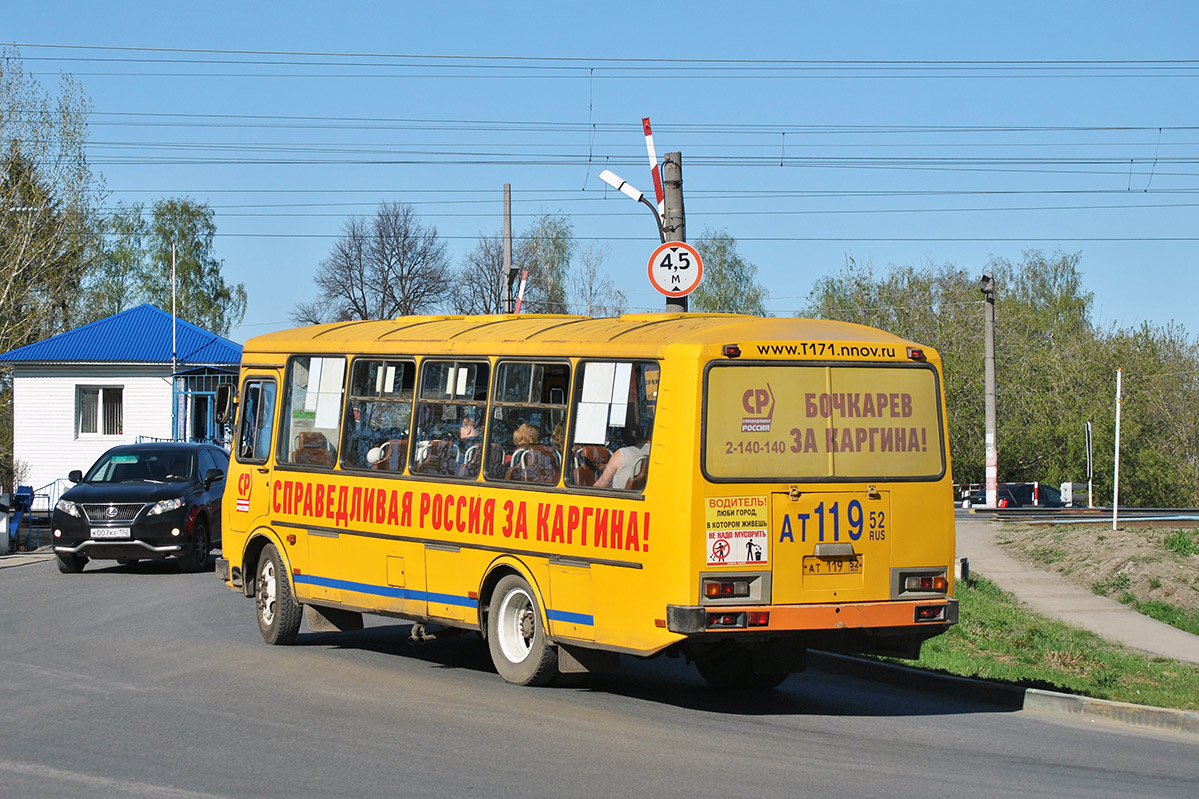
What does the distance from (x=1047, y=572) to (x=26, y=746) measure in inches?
701

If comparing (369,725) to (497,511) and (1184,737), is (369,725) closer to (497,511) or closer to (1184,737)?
(497,511)

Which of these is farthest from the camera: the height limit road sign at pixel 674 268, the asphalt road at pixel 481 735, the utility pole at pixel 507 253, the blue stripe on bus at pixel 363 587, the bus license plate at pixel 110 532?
the utility pole at pixel 507 253

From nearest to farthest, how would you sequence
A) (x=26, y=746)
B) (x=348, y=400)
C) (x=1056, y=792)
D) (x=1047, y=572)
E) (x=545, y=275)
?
(x=1056, y=792), (x=26, y=746), (x=348, y=400), (x=1047, y=572), (x=545, y=275)

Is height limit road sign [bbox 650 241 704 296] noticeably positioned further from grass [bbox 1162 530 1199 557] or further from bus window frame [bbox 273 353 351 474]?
grass [bbox 1162 530 1199 557]

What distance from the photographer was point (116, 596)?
58.0 ft

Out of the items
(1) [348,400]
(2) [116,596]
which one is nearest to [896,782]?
(1) [348,400]

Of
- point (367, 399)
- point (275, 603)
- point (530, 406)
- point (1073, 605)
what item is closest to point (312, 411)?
point (367, 399)

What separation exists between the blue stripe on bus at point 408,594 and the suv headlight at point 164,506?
8.16m

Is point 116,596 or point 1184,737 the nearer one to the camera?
point 1184,737

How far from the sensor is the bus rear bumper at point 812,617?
9359 millimetres

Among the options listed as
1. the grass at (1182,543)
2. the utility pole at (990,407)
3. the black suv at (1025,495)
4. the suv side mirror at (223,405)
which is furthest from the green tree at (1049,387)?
the suv side mirror at (223,405)

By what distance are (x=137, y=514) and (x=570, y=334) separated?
1162 centimetres

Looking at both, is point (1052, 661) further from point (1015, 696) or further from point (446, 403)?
point (446, 403)

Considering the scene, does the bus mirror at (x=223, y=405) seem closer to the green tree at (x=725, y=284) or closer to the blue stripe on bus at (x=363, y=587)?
the blue stripe on bus at (x=363, y=587)
